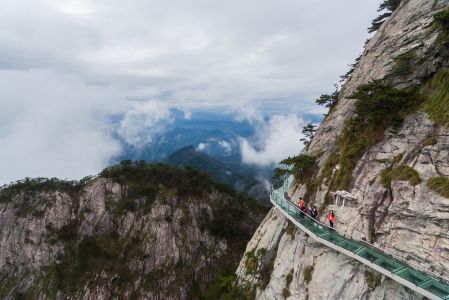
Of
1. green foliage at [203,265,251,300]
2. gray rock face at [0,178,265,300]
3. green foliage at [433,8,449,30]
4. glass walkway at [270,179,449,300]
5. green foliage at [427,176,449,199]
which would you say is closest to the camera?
glass walkway at [270,179,449,300]

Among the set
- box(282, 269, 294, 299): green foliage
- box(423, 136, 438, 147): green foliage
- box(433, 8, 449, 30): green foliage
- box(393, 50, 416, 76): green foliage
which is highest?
box(433, 8, 449, 30): green foliage

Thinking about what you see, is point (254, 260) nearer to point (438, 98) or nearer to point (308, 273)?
point (308, 273)

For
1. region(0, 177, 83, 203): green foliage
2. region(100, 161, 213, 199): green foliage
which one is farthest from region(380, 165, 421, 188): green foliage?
region(0, 177, 83, 203): green foliage

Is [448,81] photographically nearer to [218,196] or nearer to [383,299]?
[383,299]

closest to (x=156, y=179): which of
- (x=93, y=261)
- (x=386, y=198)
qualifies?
(x=93, y=261)

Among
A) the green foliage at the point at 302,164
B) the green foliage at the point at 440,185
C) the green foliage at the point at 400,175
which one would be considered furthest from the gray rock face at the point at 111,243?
the green foliage at the point at 440,185

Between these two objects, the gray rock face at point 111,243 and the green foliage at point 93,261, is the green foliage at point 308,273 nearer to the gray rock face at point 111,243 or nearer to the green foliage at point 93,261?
the gray rock face at point 111,243

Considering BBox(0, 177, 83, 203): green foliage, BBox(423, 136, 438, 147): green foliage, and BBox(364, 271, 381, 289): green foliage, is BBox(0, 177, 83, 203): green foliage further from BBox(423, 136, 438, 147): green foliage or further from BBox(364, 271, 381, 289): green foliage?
BBox(423, 136, 438, 147): green foliage
